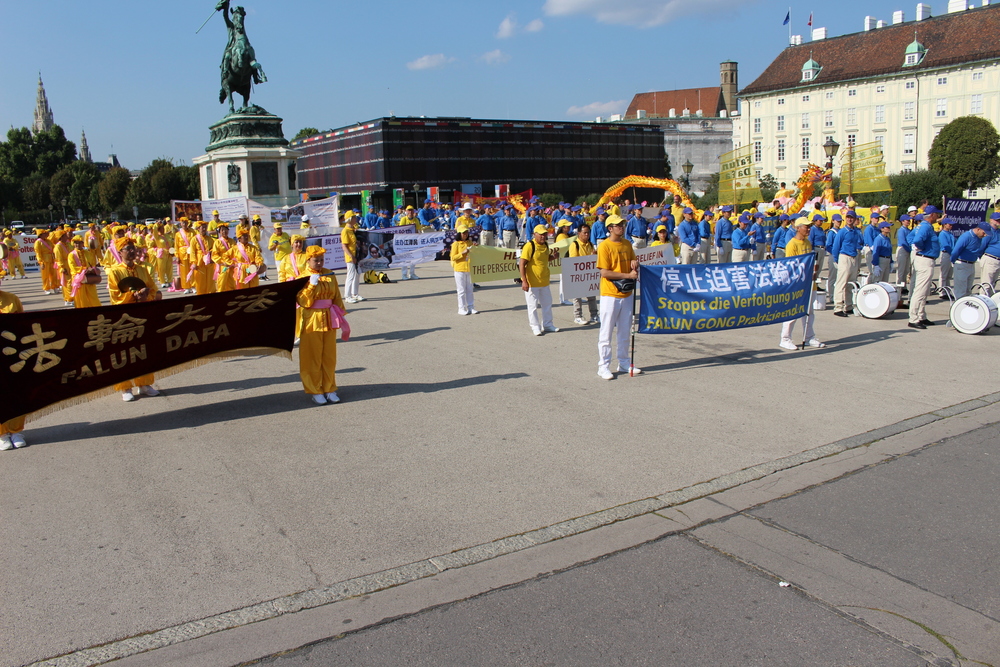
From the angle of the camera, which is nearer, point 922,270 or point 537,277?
point 537,277

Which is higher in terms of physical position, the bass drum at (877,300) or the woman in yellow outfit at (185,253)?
the woman in yellow outfit at (185,253)

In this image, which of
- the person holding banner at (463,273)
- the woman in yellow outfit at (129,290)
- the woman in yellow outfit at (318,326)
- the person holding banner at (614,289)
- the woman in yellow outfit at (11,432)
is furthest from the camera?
the person holding banner at (463,273)

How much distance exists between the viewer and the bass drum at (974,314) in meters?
11.4

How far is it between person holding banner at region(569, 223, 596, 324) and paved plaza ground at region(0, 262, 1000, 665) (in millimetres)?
1826

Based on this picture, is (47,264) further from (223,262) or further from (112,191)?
(112,191)

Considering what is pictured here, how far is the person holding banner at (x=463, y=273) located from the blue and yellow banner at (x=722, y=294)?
5.33 metres

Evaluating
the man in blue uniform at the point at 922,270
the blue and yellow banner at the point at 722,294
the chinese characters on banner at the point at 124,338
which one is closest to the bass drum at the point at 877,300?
the man in blue uniform at the point at 922,270

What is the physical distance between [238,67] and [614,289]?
93.7 ft

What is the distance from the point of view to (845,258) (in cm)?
1358

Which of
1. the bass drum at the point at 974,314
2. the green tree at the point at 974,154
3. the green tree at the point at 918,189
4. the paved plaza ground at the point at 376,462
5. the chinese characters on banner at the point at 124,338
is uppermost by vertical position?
the green tree at the point at 974,154

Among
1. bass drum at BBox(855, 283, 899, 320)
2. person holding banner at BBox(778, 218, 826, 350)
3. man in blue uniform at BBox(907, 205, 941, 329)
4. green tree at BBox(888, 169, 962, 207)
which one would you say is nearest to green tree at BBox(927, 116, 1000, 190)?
green tree at BBox(888, 169, 962, 207)

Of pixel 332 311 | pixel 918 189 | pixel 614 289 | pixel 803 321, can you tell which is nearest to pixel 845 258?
pixel 803 321

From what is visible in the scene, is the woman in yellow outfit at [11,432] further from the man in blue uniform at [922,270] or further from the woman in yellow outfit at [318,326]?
the man in blue uniform at [922,270]

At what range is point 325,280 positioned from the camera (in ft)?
26.7
